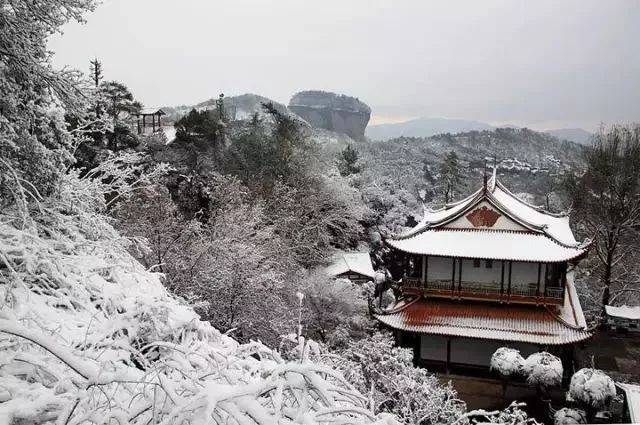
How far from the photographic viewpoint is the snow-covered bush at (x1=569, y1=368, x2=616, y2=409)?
43.1ft

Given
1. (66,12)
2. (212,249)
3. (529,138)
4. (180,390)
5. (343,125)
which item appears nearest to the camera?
(180,390)

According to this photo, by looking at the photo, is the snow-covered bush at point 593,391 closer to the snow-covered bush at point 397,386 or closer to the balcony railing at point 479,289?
the snow-covered bush at point 397,386

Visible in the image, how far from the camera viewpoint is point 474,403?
16609mm

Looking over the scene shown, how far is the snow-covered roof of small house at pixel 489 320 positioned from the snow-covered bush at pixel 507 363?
1727 mm

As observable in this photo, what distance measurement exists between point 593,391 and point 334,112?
9568 centimetres

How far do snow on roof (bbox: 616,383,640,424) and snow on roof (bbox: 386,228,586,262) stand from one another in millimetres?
4758

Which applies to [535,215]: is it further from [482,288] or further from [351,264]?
[351,264]

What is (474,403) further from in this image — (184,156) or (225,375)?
(184,156)

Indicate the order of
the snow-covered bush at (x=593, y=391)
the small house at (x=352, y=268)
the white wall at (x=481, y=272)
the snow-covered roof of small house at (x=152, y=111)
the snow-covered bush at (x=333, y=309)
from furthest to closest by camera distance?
the snow-covered roof of small house at (x=152, y=111)
the small house at (x=352, y=268)
the snow-covered bush at (x=333, y=309)
the white wall at (x=481, y=272)
the snow-covered bush at (x=593, y=391)

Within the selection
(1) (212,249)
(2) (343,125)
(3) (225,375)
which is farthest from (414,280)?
(2) (343,125)

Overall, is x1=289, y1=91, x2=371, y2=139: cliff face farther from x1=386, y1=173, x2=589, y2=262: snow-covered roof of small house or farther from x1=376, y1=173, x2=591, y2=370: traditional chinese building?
x1=376, y1=173, x2=591, y2=370: traditional chinese building

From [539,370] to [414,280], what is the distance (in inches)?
241

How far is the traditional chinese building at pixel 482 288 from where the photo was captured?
58.1ft

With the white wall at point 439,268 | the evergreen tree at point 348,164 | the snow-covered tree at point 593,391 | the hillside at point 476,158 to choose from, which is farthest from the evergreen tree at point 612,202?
the evergreen tree at point 348,164
